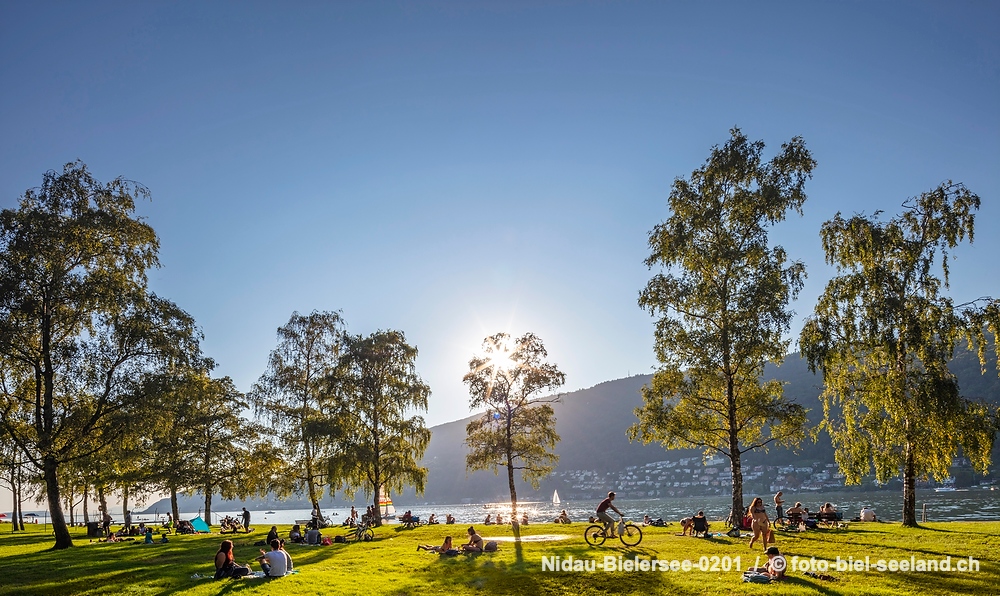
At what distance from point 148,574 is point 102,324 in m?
17.0

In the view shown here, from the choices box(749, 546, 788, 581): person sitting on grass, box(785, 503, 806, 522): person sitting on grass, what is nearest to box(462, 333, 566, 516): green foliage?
box(785, 503, 806, 522): person sitting on grass

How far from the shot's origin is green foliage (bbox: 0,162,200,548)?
1149 inches

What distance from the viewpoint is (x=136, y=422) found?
29.0 m

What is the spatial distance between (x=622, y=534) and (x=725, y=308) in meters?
14.4

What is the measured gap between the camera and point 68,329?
31.2m

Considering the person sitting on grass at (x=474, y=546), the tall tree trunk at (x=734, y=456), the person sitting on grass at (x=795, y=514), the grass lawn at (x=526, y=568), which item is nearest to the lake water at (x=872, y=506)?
the person sitting on grass at (x=795, y=514)

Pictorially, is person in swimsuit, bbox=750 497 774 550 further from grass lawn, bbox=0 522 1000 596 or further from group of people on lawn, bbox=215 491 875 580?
grass lawn, bbox=0 522 1000 596

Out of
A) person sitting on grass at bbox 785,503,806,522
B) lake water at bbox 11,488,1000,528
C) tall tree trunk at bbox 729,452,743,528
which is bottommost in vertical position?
lake water at bbox 11,488,1000,528

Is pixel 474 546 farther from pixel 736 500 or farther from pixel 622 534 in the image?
pixel 736 500

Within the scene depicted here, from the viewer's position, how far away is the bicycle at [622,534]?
24359mm

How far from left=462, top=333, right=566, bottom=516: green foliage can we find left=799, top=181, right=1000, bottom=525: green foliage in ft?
59.5

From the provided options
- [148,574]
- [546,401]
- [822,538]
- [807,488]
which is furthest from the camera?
[807,488]

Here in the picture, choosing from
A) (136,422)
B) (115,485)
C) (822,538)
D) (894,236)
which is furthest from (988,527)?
(115,485)

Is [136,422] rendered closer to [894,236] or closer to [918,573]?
[918,573]
